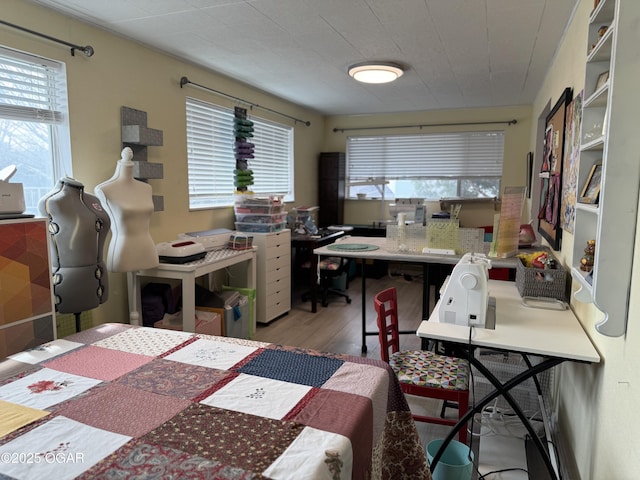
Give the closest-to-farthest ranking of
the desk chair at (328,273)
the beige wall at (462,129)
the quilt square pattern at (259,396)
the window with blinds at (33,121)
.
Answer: the quilt square pattern at (259,396), the window with blinds at (33,121), the desk chair at (328,273), the beige wall at (462,129)

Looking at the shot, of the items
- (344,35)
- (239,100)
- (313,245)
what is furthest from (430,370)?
(239,100)

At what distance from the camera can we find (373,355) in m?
3.33

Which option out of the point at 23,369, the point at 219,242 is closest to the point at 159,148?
the point at 219,242

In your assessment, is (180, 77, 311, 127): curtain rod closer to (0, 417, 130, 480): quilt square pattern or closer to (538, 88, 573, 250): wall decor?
(538, 88, 573, 250): wall decor

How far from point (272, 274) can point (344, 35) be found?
2206 millimetres

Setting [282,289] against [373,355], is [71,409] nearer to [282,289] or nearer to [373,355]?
[373,355]

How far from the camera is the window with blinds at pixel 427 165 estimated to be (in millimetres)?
5844

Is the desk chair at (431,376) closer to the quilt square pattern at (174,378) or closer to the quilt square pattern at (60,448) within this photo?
the quilt square pattern at (174,378)

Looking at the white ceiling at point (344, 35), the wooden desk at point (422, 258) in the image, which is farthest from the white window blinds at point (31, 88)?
the wooden desk at point (422, 258)

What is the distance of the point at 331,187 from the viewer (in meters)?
6.25

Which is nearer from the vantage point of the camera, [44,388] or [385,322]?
[44,388]

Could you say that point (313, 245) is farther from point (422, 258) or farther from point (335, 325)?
point (422, 258)

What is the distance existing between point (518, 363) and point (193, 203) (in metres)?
2.93

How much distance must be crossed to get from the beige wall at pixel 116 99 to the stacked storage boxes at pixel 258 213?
0.67ft
